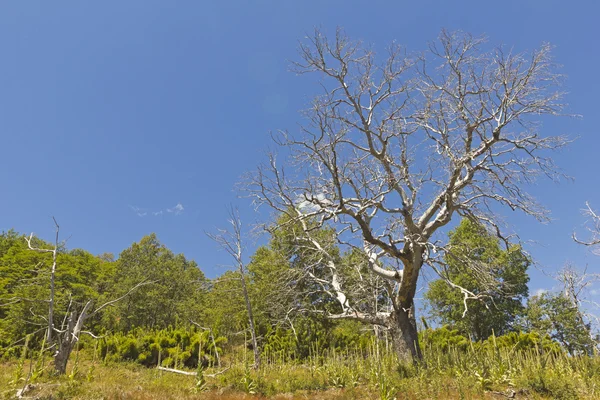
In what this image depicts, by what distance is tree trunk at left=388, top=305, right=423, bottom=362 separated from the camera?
966 centimetres

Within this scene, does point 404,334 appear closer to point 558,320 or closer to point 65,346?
point 65,346

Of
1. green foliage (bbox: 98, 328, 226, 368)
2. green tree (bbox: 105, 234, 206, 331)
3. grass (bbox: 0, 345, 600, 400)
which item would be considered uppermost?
green tree (bbox: 105, 234, 206, 331)

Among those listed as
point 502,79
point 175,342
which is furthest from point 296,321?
point 502,79

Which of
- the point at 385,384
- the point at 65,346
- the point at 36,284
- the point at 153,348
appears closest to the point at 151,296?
Answer: the point at 36,284

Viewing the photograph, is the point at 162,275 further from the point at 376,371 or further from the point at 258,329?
the point at 376,371

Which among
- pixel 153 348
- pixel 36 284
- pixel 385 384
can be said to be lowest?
pixel 385 384

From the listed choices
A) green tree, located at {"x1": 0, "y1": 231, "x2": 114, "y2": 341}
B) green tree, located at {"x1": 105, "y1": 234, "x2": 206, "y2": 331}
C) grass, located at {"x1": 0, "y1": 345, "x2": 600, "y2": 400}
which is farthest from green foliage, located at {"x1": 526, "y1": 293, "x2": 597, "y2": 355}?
green tree, located at {"x1": 0, "y1": 231, "x2": 114, "y2": 341}

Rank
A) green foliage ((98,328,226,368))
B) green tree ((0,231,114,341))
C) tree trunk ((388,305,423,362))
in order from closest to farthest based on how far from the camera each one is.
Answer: tree trunk ((388,305,423,362)), green foliage ((98,328,226,368)), green tree ((0,231,114,341))

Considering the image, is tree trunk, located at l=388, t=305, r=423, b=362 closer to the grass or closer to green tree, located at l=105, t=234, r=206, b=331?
the grass

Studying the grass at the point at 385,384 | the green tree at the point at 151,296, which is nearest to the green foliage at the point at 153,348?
the green tree at the point at 151,296

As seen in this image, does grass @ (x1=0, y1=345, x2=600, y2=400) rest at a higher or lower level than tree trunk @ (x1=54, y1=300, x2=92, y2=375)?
lower

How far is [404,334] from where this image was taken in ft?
32.6

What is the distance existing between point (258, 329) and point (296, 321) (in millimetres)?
2072

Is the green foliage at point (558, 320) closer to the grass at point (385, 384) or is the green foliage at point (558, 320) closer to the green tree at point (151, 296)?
the grass at point (385, 384)
